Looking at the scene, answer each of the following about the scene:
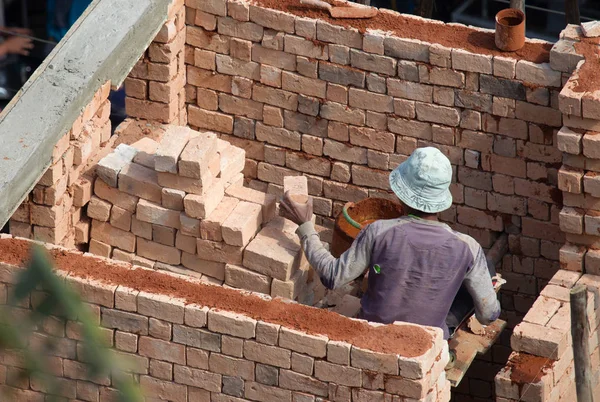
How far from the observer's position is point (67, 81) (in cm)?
1141

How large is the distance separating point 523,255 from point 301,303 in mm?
1917

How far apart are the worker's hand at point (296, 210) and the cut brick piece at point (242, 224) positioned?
0.33 metres

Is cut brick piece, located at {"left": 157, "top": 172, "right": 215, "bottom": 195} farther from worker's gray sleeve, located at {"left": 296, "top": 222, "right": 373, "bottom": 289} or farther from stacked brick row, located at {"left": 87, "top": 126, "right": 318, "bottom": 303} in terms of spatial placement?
worker's gray sleeve, located at {"left": 296, "top": 222, "right": 373, "bottom": 289}

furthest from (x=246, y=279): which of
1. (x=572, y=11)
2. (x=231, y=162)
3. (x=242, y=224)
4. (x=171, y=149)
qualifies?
(x=572, y=11)

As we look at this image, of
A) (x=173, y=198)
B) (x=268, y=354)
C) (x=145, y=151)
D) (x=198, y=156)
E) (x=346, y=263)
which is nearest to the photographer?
(x=268, y=354)

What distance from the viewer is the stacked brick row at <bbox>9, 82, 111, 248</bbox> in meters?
11.2

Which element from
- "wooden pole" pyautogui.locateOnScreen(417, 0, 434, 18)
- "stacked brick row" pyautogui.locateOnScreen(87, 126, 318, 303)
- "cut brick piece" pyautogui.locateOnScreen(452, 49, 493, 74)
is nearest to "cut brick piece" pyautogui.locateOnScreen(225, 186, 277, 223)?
"stacked brick row" pyautogui.locateOnScreen(87, 126, 318, 303)

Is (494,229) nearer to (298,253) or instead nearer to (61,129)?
(298,253)

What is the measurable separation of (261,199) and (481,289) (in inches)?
73.6

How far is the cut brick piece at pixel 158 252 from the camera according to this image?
11336 mm

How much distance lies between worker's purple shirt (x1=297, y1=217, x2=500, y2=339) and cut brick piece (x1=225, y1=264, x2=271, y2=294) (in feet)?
2.72

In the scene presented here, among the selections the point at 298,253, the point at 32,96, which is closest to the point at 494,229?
the point at 298,253

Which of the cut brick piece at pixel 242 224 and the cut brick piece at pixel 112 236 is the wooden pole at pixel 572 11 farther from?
the cut brick piece at pixel 112 236

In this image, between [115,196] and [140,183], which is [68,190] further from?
[140,183]
